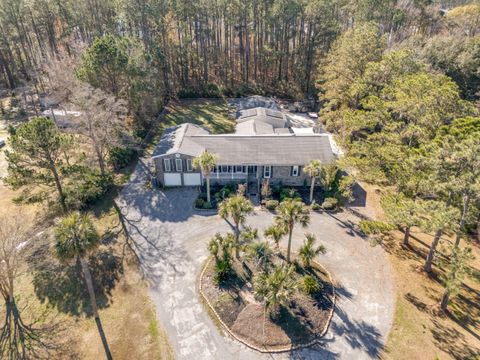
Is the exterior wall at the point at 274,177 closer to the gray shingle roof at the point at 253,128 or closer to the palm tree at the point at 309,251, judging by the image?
the gray shingle roof at the point at 253,128

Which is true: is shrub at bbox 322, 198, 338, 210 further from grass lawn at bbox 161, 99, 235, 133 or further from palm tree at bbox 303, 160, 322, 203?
grass lawn at bbox 161, 99, 235, 133

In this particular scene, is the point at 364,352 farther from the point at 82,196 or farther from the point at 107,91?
the point at 107,91

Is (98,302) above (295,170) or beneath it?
beneath

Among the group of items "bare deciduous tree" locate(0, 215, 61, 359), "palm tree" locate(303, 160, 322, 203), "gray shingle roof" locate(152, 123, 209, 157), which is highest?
"gray shingle roof" locate(152, 123, 209, 157)

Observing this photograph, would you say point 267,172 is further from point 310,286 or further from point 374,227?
point 310,286

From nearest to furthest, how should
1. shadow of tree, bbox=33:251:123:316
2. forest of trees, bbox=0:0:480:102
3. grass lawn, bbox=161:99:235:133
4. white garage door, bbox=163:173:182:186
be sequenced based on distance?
1. shadow of tree, bbox=33:251:123:316
2. white garage door, bbox=163:173:182:186
3. grass lawn, bbox=161:99:235:133
4. forest of trees, bbox=0:0:480:102

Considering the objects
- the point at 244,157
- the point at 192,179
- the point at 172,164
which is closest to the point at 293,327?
the point at 244,157

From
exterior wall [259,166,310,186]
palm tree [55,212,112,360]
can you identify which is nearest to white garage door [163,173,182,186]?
exterior wall [259,166,310,186]
